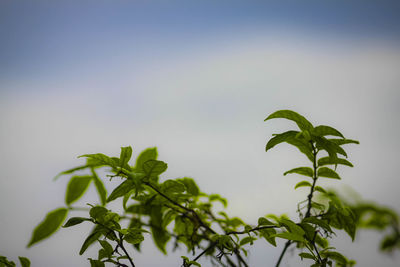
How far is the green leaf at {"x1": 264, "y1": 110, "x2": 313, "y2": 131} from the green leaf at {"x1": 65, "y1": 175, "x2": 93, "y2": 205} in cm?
46

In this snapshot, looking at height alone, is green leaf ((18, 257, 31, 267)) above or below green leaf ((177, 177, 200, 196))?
below

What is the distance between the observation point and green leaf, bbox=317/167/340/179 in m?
0.63

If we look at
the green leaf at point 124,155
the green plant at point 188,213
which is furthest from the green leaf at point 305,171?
the green leaf at point 124,155

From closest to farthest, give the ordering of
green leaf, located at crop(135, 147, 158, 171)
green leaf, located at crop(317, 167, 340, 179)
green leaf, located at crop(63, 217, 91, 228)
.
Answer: green leaf, located at crop(63, 217, 91, 228)
green leaf, located at crop(317, 167, 340, 179)
green leaf, located at crop(135, 147, 158, 171)

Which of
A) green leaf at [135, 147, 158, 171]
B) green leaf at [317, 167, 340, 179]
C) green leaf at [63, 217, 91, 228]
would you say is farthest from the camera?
green leaf at [135, 147, 158, 171]

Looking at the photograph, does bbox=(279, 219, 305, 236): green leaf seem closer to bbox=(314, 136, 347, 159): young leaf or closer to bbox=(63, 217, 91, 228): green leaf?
bbox=(314, 136, 347, 159): young leaf

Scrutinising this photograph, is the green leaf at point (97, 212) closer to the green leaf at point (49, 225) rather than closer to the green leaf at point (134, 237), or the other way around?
the green leaf at point (134, 237)

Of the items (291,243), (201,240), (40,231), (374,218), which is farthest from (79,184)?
(374,218)

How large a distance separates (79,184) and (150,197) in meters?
0.19

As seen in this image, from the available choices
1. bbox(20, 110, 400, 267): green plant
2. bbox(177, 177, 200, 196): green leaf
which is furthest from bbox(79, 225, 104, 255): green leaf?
bbox(177, 177, 200, 196): green leaf

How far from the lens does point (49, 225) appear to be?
67cm

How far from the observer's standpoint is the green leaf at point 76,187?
71cm

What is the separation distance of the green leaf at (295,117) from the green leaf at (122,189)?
0.88 feet

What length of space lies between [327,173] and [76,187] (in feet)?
1.82
